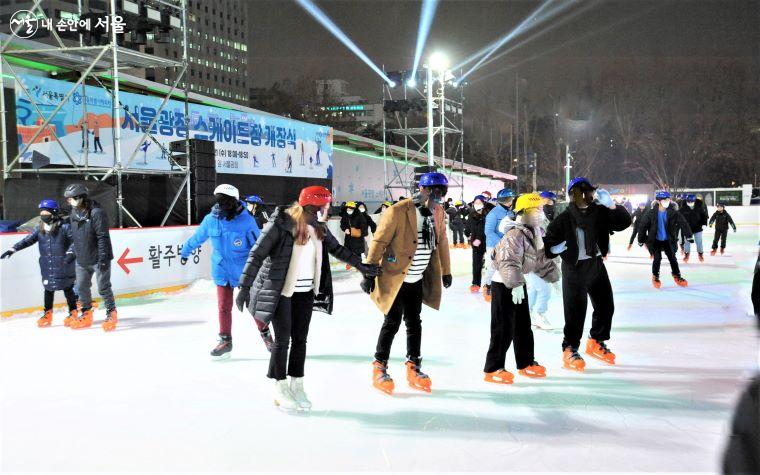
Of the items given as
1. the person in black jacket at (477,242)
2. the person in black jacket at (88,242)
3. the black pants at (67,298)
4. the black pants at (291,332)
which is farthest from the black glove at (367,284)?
the person in black jacket at (477,242)

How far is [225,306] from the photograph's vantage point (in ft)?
16.7

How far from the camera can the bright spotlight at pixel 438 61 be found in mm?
17703

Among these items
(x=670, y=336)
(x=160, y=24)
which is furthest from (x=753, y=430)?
(x=160, y=24)

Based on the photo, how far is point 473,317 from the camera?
684cm

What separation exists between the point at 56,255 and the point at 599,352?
531cm

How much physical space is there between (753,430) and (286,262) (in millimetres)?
2818

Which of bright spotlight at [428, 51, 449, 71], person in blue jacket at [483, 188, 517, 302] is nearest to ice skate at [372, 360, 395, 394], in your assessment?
person in blue jacket at [483, 188, 517, 302]

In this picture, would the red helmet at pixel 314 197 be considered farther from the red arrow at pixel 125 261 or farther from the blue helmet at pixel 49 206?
the red arrow at pixel 125 261

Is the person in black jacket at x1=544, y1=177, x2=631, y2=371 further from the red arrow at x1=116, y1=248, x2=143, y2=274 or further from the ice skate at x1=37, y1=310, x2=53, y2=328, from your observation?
the red arrow at x1=116, y1=248, x2=143, y2=274

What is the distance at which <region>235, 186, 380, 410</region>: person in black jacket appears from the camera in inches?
141

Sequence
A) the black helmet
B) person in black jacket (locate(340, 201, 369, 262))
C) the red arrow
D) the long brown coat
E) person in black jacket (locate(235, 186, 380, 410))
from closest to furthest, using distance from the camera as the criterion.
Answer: person in black jacket (locate(235, 186, 380, 410)) → the long brown coat → the black helmet → the red arrow → person in black jacket (locate(340, 201, 369, 262))

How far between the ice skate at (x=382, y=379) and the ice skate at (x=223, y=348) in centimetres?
153

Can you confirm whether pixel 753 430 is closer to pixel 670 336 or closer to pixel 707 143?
pixel 670 336

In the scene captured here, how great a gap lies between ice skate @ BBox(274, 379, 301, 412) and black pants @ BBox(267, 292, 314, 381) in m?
0.04
